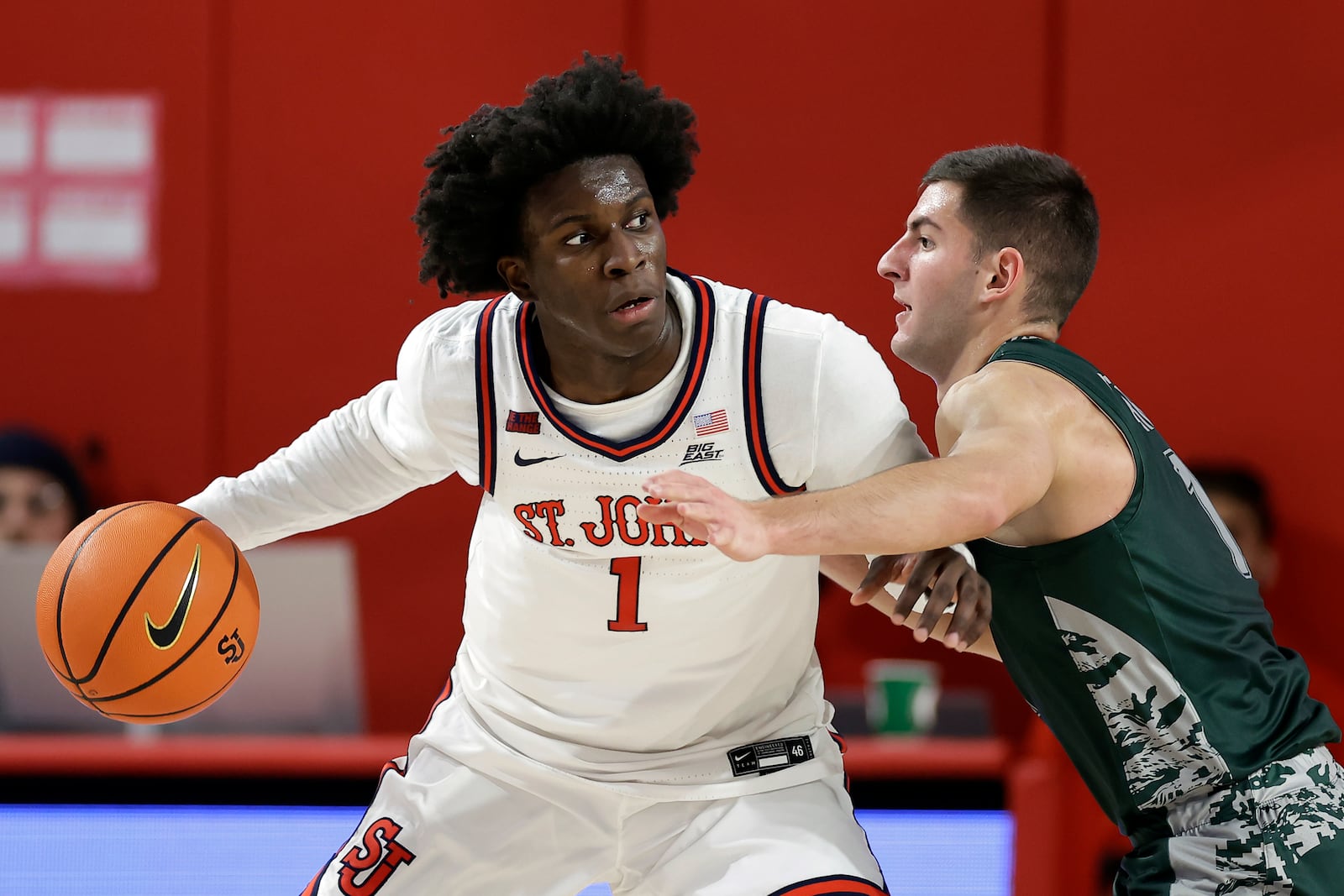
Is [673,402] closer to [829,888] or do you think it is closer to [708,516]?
[708,516]

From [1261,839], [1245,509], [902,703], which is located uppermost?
[1245,509]

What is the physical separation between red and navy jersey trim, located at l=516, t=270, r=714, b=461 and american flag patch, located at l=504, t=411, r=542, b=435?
0.07 ft

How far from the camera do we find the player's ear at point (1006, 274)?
2354 mm

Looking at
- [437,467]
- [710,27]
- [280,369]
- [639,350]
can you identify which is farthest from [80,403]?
[639,350]

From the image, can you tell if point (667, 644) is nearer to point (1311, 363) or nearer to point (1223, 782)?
point (1223, 782)

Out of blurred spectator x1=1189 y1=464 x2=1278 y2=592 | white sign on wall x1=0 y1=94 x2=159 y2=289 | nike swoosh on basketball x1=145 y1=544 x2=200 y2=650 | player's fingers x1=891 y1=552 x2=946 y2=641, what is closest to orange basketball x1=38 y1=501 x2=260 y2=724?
nike swoosh on basketball x1=145 y1=544 x2=200 y2=650

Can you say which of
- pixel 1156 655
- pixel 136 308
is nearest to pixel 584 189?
pixel 1156 655

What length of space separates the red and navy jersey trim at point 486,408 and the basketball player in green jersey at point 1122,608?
2.33 ft

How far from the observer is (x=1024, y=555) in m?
2.07

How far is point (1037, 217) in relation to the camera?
94.0 inches

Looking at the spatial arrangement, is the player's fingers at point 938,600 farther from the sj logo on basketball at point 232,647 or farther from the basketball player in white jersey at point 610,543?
the sj logo on basketball at point 232,647

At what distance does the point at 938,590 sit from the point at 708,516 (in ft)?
1.87

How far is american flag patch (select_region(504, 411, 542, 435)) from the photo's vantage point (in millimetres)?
2443

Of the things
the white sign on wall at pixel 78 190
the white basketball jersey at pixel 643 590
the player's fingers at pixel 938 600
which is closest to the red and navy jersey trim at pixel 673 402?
the white basketball jersey at pixel 643 590
